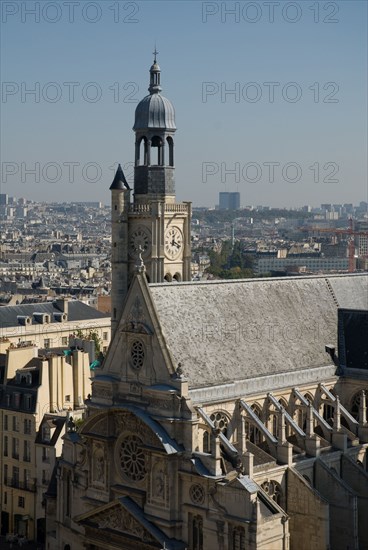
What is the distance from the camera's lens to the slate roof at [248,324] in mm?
63875

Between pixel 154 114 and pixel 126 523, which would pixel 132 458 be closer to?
pixel 126 523

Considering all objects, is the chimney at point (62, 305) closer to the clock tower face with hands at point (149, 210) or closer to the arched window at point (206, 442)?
the clock tower face with hands at point (149, 210)

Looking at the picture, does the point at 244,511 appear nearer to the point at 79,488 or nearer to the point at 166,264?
the point at 79,488

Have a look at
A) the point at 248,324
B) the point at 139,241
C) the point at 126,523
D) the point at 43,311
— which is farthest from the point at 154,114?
the point at 43,311

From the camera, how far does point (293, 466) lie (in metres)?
61.9

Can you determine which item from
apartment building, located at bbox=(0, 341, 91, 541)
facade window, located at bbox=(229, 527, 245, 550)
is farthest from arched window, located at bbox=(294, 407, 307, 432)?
apartment building, located at bbox=(0, 341, 91, 541)

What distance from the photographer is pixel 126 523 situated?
62.8 m

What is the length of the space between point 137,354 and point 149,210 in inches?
939

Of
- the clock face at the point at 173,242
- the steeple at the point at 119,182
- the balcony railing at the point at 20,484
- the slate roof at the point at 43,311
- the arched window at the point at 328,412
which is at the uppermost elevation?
the steeple at the point at 119,182

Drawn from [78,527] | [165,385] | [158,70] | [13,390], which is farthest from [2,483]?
[158,70]

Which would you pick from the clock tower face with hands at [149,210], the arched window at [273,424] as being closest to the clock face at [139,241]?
the clock tower face with hands at [149,210]

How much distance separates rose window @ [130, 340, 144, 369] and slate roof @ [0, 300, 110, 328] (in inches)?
2240

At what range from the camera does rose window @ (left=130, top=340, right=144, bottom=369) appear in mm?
62781

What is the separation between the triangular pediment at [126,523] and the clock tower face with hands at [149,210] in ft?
73.5
